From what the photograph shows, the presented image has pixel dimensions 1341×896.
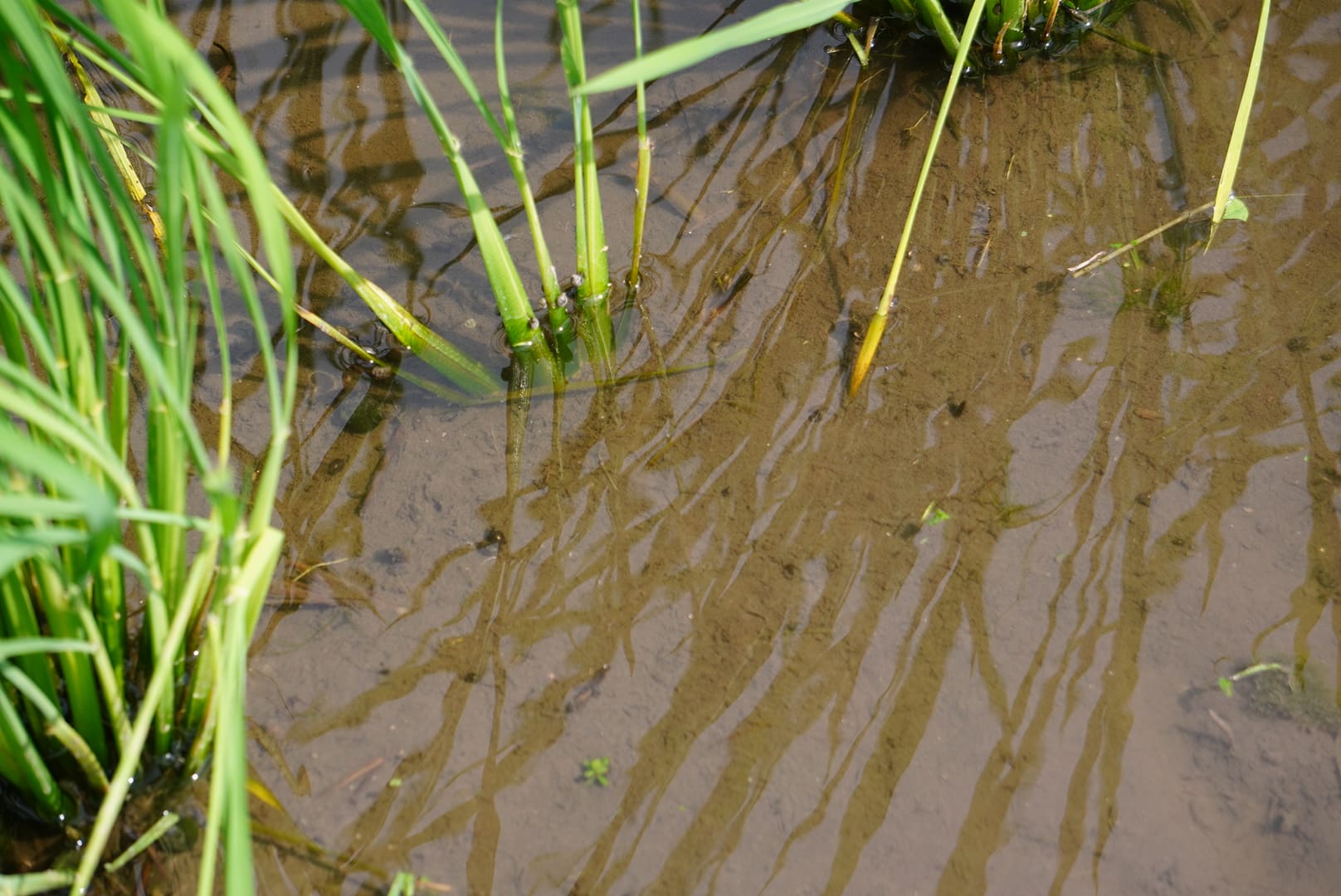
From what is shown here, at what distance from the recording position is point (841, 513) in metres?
1.98

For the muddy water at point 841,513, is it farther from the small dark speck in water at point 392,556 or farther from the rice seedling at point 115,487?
the rice seedling at point 115,487

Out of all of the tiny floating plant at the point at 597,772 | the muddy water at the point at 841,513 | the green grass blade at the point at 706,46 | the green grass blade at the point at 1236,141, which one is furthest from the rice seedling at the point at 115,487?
the green grass blade at the point at 1236,141

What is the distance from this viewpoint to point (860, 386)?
2.15 metres

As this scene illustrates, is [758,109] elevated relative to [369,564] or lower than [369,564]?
elevated

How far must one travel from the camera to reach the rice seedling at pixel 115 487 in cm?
95

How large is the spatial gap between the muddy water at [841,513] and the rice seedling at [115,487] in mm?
276

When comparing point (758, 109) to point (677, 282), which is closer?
point (677, 282)

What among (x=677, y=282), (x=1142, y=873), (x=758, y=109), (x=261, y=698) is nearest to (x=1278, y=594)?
(x=1142, y=873)

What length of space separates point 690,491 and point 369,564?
0.62m

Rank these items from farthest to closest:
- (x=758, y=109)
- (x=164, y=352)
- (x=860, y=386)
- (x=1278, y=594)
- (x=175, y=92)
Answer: (x=758, y=109)
(x=860, y=386)
(x=1278, y=594)
(x=164, y=352)
(x=175, y=92)

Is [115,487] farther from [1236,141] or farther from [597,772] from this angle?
[1236,141]

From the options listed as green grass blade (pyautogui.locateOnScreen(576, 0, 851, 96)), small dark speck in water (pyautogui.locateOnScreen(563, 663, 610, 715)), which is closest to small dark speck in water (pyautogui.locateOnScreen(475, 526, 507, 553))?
small dark speck in water (pyautogui.locateOnScreen(563, 663, 610, 715))

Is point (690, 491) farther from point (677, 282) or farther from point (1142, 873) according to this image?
point (1142, 873)

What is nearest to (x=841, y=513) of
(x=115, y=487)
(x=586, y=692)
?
(x=586, y=692)
